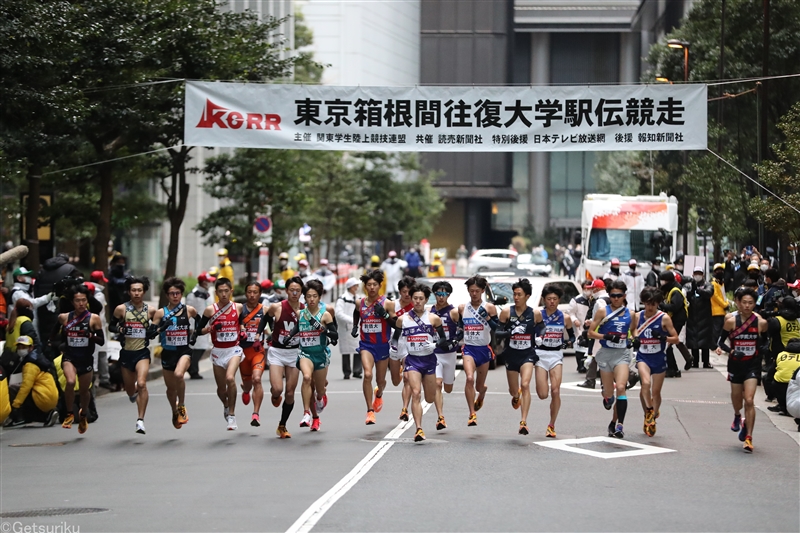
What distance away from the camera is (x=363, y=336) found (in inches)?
588

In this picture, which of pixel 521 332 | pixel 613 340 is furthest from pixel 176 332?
pixel 613 340

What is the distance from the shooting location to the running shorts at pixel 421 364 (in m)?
14.1

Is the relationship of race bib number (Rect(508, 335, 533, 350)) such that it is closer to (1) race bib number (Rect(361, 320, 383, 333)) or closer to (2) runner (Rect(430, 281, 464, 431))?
(2) runner (Rect(430, 281, 464, 431))

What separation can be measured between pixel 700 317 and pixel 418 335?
10548mm

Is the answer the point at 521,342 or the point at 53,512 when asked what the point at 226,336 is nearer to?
the point at 521,342

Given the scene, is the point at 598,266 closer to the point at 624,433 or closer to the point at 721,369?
the point at 721,369

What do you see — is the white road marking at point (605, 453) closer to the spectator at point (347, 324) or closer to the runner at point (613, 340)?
the runner at point (613, 340)

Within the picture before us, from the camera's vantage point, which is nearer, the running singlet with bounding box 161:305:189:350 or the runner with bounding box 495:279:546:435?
the runner with bounding box 495:279:546:435

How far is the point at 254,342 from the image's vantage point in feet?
48.2

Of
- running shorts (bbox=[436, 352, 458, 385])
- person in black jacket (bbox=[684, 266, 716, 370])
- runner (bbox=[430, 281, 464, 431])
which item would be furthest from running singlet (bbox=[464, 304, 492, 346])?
person in black jacket (bbox=[684, 266, 716, 370])

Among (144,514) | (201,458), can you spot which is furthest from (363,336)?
(144,514)

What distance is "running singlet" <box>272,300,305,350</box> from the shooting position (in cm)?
1416

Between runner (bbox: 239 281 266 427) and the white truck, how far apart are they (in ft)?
71.1

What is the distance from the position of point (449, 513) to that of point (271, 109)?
12323 mm
